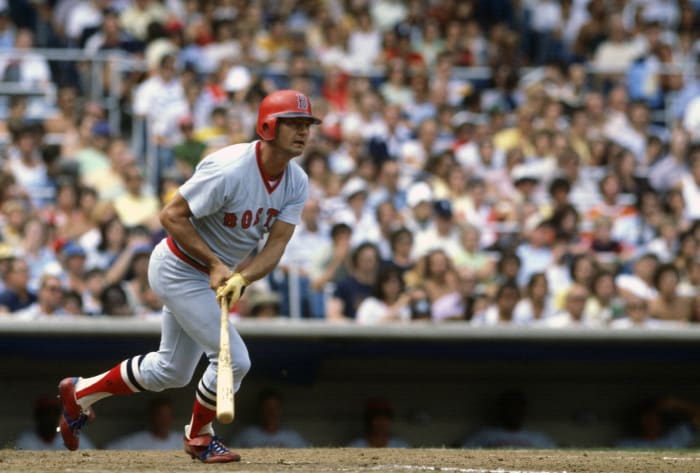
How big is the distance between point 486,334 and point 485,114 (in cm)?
506

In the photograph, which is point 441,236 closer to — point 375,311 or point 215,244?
point 375,311

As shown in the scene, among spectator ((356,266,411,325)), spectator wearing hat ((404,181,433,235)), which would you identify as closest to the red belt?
spectator ((356,266,411,325))

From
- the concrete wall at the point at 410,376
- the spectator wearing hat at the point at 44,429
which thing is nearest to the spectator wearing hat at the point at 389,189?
the concrete wall at the point at 410,376

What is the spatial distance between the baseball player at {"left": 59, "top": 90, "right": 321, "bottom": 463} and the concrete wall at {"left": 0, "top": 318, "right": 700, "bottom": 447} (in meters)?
2.12

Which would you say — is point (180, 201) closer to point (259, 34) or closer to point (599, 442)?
point (599, 442)

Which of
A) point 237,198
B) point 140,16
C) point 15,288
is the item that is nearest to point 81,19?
point 140,16

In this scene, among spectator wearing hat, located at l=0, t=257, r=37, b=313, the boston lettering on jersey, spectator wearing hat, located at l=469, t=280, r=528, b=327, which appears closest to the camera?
the boston lettering on jersey

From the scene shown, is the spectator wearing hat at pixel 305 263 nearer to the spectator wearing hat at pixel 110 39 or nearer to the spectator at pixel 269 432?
the spectator at pixel 269 432

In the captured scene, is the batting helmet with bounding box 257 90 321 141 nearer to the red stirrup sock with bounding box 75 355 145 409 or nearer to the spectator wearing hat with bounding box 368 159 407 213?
the red stirrup sock with bounding box 75 355 145 409

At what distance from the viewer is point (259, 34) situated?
14.0 metres

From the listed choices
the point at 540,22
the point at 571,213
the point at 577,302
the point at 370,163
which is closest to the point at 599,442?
the point at 577,302

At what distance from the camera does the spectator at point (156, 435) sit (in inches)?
349

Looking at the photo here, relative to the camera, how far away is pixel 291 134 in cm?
633

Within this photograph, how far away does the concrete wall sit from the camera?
8914 millimetres
